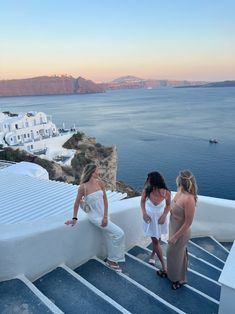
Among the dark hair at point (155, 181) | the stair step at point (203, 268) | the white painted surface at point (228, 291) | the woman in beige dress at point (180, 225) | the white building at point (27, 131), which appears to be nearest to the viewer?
the white painted surface at point (228, 291)

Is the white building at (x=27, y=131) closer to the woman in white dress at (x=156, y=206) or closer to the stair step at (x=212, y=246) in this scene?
the stair step at (x=212, y=246)

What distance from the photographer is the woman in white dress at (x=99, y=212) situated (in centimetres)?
368

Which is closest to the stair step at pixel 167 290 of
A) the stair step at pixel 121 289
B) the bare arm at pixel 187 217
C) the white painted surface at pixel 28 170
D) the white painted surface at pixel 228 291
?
the stair step at pixel 121 289

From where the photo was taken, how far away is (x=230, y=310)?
279 cm

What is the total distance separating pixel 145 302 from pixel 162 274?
2.08 ft

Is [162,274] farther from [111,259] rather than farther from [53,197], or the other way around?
[53,197]

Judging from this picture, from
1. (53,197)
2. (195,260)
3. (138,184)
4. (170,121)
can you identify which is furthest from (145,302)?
(170,121)

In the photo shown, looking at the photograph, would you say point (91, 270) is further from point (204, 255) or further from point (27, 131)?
point (27, 131)

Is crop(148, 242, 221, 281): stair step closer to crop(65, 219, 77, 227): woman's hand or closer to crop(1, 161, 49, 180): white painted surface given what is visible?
crop(65, 219, 77, 227): woman's hand

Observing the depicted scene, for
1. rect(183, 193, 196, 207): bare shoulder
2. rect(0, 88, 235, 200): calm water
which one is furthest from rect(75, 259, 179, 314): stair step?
rect(0, 88, 235, 200): calm water

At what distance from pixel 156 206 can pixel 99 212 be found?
0.72 metres

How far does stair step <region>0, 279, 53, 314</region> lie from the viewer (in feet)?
9.32

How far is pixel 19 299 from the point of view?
117 inches

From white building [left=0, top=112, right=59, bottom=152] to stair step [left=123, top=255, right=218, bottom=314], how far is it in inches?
1230
